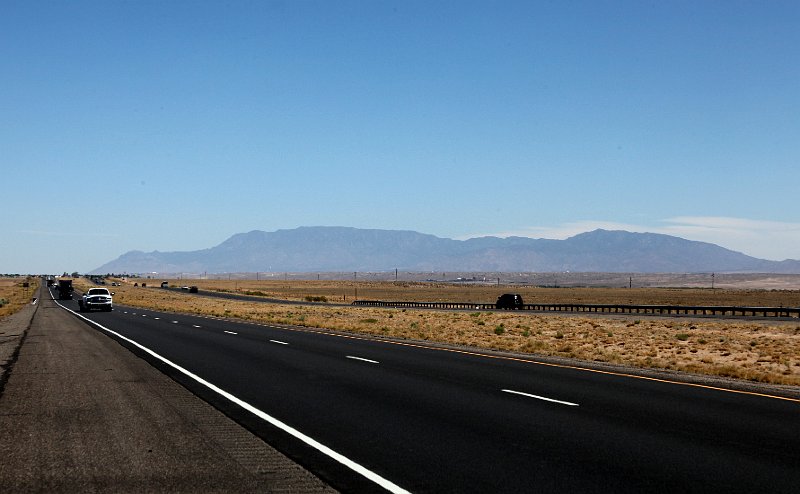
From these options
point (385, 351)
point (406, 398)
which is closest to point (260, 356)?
point (385, 351)

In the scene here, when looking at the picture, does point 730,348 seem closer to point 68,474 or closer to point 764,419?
point 764,419

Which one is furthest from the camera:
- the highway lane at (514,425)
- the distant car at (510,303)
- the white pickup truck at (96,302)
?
the distant car at (510,303)

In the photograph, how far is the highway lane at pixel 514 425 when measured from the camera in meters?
8.47

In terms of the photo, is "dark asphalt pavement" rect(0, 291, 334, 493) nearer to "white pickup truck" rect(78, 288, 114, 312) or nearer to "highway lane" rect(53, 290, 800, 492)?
"highway lane" rect(53, 290, 800, 492)

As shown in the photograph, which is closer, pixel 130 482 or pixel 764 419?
pixel 130 482

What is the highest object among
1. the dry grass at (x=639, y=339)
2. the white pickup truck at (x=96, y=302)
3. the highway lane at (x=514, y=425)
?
the white pickup truck at (x=96, y=302)

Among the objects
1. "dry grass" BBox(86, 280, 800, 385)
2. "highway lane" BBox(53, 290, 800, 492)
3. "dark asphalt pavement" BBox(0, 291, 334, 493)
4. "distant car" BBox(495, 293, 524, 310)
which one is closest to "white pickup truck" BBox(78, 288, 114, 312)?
"dry grass" BBox(86, 280, 800, 385)

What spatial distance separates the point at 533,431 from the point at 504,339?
22101mm

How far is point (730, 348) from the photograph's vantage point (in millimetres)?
29547

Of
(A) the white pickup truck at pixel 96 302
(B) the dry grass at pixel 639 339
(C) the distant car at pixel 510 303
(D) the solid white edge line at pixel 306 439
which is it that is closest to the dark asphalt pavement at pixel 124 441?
(D) the solid white edge line at pixel 306 439

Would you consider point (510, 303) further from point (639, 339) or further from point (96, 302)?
point (96, 302)

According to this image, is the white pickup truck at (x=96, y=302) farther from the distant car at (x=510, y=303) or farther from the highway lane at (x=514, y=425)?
the highway lane at (x=514, y=425)

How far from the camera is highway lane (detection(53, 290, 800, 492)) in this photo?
8.47 m

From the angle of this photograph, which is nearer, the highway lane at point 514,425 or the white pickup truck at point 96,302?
the highway lane at point 514,425
